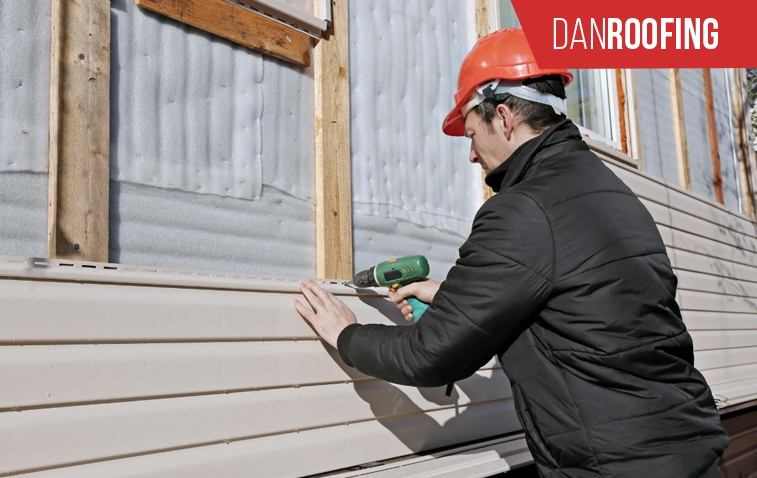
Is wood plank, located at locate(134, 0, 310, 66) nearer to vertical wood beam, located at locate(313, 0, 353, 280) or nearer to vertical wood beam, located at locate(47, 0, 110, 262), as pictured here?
vertical wood beam, located at locate(313, 0, 353, 280)

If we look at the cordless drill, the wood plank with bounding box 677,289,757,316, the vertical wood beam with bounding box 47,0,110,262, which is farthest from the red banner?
the vertical wood beam with bounding box 47,0,110,262

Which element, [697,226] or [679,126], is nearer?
[697,226]

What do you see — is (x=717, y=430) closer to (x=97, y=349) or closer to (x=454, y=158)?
(x=97, y=349)

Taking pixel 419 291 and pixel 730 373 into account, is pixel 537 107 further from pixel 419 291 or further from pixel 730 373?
pixel 730 373

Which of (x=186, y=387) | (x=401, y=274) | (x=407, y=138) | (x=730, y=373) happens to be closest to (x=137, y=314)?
(x=186, y=387)

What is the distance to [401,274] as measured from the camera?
2.49 m

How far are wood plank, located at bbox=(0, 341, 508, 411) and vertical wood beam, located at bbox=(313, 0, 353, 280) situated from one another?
60 cm

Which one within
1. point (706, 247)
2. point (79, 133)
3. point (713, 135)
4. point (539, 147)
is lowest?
point (706, 247)

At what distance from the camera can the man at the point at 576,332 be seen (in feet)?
6.08

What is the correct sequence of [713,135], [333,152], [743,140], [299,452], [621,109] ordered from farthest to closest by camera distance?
[743,140] → [713,135] → [621,109] → [333,152] → [299,452]

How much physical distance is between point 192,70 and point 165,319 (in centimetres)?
111

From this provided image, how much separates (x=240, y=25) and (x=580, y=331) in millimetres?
1932

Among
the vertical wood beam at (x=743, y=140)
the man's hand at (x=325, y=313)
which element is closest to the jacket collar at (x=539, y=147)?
the man's hand at (x=325, y=313)

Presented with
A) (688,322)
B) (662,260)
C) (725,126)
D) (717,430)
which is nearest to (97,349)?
(662,260)
